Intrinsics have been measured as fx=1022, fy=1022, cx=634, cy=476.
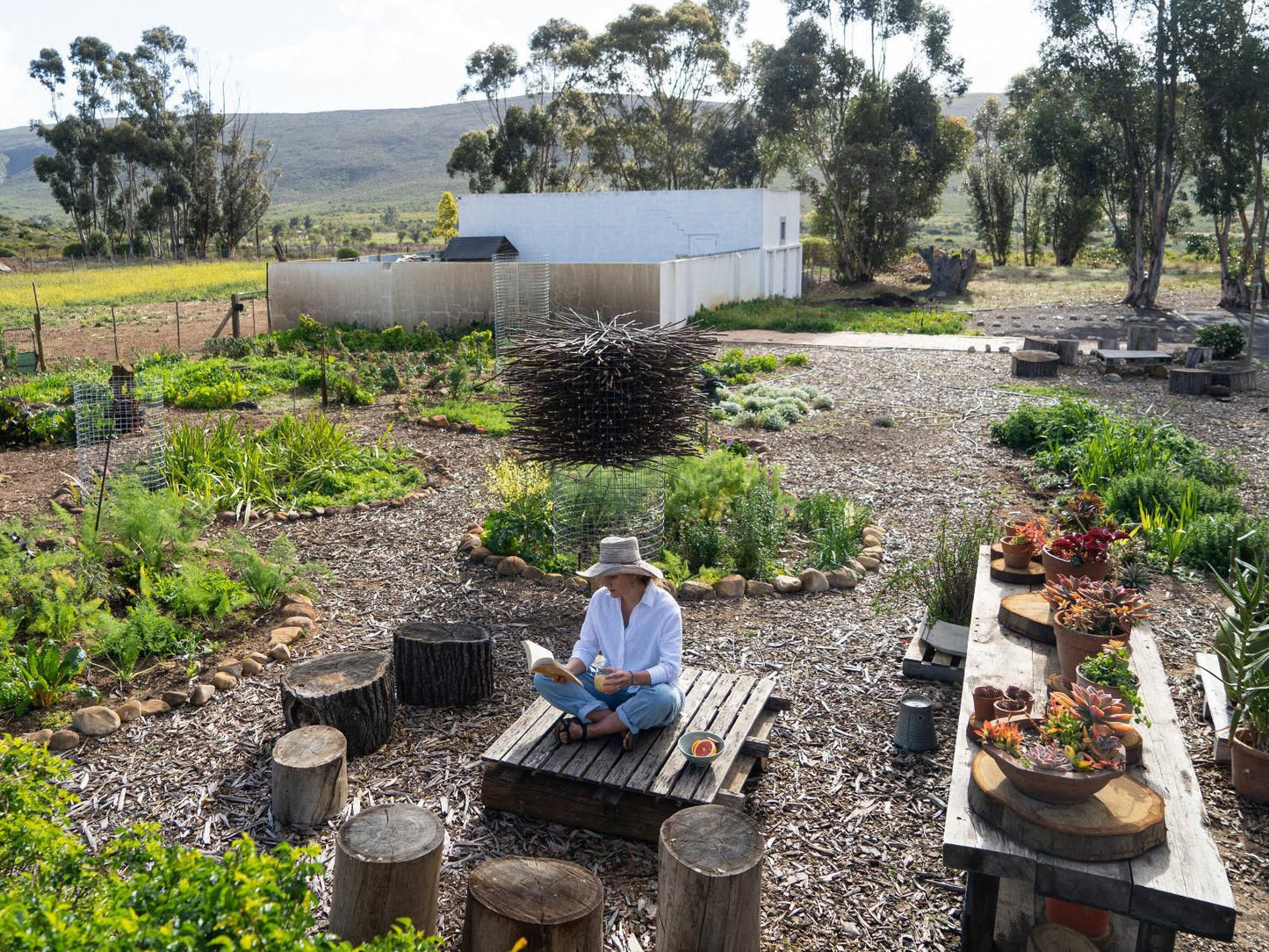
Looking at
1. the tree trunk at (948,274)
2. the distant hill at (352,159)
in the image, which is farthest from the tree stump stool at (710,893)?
the distant hill at (352,159)

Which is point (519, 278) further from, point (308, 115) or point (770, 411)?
point (308, 115)

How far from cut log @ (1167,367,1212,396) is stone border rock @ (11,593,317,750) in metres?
12.5

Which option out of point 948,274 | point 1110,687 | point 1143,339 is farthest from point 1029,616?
point 948,274

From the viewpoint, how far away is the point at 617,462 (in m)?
6.49

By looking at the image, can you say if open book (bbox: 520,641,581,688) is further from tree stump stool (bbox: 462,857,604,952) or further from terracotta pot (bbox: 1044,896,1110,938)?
terracotta pot (bbox: 1044,896,1110,938)

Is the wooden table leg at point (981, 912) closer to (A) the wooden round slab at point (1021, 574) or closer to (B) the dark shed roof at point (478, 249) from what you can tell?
(A) the wooden round slab at point (1021, 574)

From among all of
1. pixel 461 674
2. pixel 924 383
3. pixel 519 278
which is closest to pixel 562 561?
pixel 461 674

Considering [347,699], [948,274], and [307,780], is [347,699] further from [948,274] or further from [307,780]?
[948,274]

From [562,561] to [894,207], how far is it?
1266 inches

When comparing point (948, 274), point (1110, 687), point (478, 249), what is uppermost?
point (478, 249)

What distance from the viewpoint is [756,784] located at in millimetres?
4418

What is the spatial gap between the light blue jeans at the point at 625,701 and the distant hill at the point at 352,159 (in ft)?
358

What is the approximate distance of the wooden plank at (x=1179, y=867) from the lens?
274cm

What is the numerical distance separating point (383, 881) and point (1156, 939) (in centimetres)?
228
